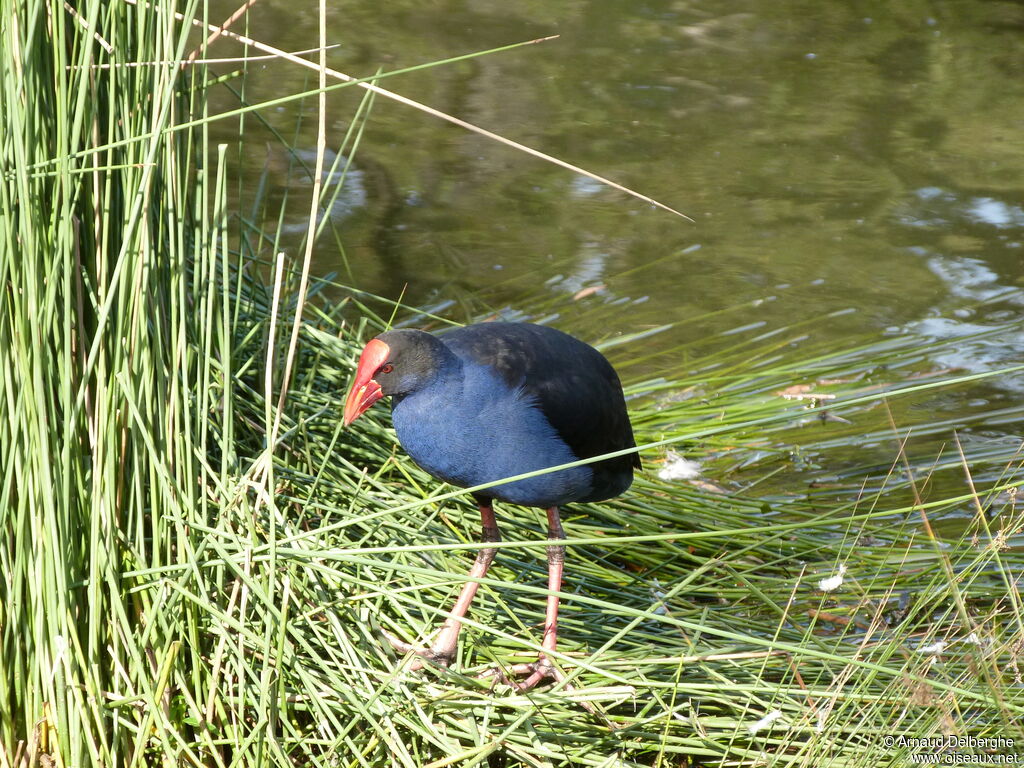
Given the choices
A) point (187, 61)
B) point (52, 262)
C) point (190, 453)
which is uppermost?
point (187, 61)

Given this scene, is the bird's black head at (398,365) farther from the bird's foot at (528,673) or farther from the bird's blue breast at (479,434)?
the bird's foot at (528,673)

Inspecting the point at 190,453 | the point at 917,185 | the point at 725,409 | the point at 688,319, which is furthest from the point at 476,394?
the point at 917,185

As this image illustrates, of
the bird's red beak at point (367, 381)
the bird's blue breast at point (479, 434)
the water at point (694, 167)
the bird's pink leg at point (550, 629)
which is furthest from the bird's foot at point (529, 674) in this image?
the water at point (694, 167)

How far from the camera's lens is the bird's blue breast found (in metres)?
2.22

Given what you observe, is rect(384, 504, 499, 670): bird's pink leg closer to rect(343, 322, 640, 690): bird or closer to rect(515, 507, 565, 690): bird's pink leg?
rect(343, 322, 640, 690): bird

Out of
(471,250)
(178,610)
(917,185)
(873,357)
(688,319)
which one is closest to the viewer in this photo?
(178,610)

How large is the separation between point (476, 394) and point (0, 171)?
972mm

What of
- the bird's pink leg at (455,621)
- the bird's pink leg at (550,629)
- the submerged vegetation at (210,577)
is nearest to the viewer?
the submerged vegetation at (210,577)

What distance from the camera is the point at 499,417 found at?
2.28m

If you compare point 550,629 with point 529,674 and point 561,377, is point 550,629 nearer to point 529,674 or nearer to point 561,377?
point 529,674

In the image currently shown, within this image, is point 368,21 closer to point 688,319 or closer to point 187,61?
point 688,319

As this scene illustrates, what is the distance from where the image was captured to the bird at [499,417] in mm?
2213

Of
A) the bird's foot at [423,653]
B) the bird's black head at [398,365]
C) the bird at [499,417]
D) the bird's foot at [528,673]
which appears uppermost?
the bird's black head at [398,365]

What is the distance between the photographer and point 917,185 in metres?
6.01
